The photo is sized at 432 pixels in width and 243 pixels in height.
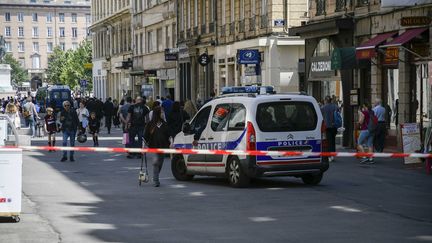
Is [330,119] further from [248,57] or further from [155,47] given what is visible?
[155,47]

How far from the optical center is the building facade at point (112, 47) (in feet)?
267

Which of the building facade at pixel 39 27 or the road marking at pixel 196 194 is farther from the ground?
the building facade at pixel 39 27

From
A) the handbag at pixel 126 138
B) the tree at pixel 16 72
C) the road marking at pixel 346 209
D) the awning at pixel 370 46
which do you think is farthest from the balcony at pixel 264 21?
the tree at pixel 16 72

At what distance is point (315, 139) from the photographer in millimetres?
19469

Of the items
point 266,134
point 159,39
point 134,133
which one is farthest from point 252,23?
point 266,134

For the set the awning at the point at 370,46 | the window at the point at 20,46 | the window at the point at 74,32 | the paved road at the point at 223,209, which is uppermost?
the window at the point at 74,32

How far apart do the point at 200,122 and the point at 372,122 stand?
7.05 meters

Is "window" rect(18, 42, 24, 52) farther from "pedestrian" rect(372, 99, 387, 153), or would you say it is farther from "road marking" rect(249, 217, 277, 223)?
"road marking" rect(249, 217, 277, 223)

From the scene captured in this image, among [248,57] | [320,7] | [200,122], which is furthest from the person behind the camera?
[248,57]

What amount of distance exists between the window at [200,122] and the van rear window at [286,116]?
1.83 m

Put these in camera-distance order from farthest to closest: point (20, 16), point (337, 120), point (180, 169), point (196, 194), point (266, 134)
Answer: point (20, 16) → point (337, 120) → point (180, 169) → point (266, 134) → point (196, 194)

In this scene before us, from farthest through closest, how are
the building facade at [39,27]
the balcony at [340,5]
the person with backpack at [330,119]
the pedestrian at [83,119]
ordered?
1. the building facade at [39,27]
2. the balcony at [340,5]
3. the pedestrian at [83,119]
4. the person with backpack at [330,119]

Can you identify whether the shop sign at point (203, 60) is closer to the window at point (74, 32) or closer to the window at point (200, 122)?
the window at point (200, 122)

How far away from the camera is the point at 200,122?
68.6ft
